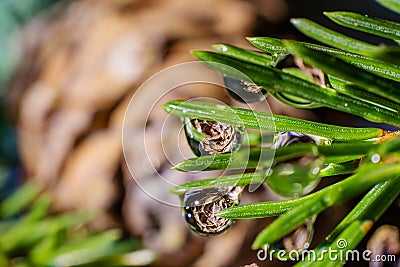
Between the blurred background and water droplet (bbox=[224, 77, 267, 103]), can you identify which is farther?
the blurred background

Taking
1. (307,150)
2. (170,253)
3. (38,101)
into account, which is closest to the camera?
(307,150)

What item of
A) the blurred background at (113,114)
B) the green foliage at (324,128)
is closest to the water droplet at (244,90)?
the green foliage at (324,128)

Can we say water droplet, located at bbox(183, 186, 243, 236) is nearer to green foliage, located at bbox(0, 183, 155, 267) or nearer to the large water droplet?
the large water droplet

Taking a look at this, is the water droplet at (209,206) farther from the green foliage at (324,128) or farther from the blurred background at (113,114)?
the blurred background at (113,114)

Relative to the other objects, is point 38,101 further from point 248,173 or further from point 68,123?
point 248,173

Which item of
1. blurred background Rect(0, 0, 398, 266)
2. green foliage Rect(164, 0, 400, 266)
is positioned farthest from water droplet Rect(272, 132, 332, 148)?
blurred background Rect(0, 0, 398, 266)

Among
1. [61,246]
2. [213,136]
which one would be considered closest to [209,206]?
[213,136]

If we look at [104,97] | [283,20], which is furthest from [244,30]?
[104,97]
